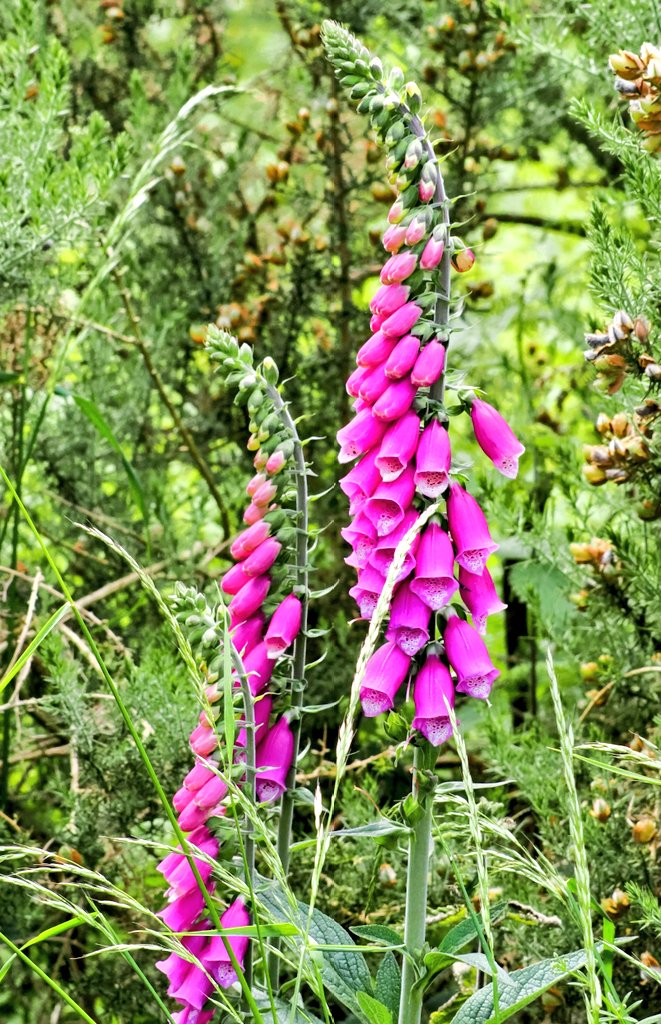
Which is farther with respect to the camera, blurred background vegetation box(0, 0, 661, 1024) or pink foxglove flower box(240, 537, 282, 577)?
blurred background vegetation box(0, 0, 661, 1024)

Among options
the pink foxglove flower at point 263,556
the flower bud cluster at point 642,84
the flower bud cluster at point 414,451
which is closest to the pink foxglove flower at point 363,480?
the flower bud cluster at point 414,451

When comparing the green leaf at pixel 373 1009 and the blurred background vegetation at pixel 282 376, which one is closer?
the green leaf at pixel 373 1009

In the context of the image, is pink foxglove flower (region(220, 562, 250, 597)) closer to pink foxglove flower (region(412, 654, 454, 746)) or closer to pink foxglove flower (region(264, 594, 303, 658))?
pink foxglove flower (region(264, 594, 303, 658))

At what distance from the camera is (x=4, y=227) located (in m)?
2.25

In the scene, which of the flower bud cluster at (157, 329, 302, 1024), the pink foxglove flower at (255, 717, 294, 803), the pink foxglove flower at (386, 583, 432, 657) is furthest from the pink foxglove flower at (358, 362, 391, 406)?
the pink foxglove flower at (255, 717, 294, 803)

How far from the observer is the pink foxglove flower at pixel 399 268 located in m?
1.27

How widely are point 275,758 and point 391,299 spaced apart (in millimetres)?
566

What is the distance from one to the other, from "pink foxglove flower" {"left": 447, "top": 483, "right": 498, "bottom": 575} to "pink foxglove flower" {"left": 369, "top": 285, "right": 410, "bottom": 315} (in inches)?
8.7

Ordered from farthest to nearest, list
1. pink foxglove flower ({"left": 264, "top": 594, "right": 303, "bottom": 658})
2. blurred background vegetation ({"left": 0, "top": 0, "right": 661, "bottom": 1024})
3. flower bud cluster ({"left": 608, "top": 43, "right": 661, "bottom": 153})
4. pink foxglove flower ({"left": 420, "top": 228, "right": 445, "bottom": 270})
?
blurred background vegetation ({"left": 0, "top": 0, "right": 661, "bottom": 1024}), flower bud cluster ({"left": 608, "top": 43, "right": 661, "bottom": 153}), pink foxglove flower ({"left": 264, "top": 594, "right": 303, "bottom": 658}), pink foxglove flower ({"left": 420, "top": 228, "right": 445, "bottom": 270})

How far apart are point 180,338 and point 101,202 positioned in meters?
0.81

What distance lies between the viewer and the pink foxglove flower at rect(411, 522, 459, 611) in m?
1.28

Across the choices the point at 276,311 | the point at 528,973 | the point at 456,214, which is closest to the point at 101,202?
the point at 276,311

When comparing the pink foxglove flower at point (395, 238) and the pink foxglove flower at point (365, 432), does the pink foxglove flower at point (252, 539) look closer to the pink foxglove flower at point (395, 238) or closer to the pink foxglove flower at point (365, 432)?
the pink foxglove flower at point (365, 432)

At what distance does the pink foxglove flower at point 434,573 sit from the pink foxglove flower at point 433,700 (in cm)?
8
